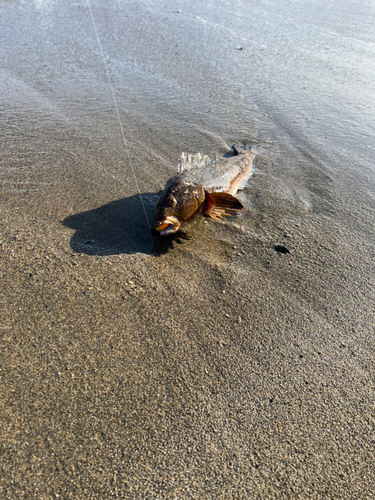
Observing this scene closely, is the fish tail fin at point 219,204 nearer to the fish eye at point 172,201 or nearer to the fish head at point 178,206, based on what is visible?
the fish head at point 178,206

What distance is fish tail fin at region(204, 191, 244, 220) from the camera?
3.70 m

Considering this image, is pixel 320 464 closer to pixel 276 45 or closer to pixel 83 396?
pixel 83 396

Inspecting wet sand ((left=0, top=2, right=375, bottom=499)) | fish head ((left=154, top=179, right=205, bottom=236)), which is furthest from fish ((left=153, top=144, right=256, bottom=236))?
wet sand ((left=0, top=2, right=375, bottom=499))

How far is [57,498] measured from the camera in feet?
5.23

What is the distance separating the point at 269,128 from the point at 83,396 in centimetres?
530

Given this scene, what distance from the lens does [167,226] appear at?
10.6 feet

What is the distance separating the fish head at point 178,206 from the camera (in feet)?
10.7

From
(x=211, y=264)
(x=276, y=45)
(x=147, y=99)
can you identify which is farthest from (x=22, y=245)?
(x=276, y=45)

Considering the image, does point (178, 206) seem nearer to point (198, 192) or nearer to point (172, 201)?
point (172, 201)

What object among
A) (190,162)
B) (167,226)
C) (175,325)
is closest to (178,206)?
(167,226)

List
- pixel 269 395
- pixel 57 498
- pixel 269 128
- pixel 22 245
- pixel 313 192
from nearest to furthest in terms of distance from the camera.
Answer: pixel 57 498
pixel 269 395
pixel 22 245
pixel 313 192
pixel 269 128

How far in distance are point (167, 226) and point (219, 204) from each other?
2.57 ft

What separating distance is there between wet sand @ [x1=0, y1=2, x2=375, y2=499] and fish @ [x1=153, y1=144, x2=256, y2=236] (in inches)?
6.5

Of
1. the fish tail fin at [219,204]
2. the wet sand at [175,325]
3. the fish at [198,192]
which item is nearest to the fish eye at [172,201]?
the fish at [198,192]
